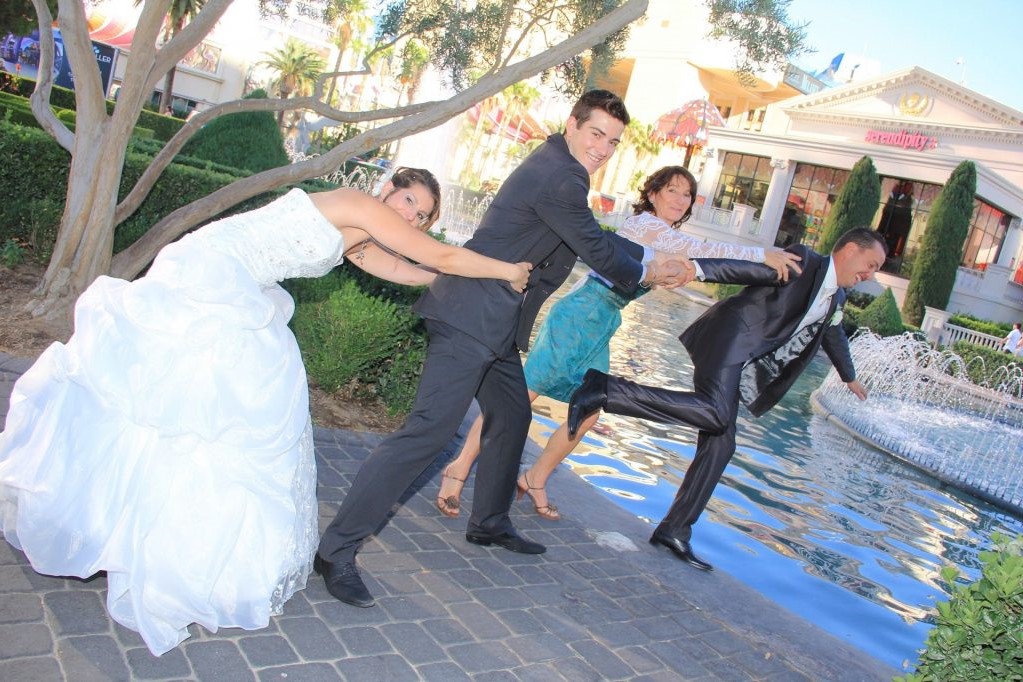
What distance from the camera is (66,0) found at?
6.27 m

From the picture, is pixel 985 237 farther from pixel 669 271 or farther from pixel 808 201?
pixel 669 271

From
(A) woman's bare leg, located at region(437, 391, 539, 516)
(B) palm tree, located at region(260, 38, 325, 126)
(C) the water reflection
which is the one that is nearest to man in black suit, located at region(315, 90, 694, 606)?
(A) woman's bare leg, located at region(437, 391, 539, 516)

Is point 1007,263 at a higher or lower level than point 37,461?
higher

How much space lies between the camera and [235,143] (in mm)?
12516

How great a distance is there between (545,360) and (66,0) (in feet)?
14.7

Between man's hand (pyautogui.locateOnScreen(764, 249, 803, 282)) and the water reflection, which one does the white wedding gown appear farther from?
the water reflection

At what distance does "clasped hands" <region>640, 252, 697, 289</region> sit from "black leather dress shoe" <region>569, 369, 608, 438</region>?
668 millimetres

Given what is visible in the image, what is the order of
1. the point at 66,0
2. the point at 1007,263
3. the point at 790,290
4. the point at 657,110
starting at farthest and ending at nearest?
the point at 657,110 → the point at 1007,263 → the point at 66,0 → the point at 790,290

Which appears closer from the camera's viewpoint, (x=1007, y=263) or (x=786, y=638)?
(x=786, y=638)

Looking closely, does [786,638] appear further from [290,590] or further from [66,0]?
[66,0]

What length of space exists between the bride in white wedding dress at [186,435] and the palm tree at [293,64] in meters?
59.7

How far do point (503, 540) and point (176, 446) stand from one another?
1.96m

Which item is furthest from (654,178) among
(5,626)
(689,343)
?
(5,626)

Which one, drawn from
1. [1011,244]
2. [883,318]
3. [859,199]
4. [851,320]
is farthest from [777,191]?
[883,318]
